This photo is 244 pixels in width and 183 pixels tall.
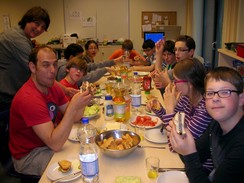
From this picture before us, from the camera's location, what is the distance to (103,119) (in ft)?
6.50

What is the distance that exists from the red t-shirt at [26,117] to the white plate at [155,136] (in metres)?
0.63

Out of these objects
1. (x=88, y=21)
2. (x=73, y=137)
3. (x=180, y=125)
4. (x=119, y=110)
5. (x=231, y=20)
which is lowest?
(x=73, y=137)

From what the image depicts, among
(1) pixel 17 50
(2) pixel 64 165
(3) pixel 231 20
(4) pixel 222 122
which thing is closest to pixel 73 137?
(2) pixel 64 165

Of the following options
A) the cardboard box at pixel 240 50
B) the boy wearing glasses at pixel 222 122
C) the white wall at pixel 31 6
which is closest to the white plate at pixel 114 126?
the boy wearing glasses at pixel 222 122

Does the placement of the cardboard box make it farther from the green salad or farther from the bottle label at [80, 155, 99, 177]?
the bottle label at [80, 155, 99, 177]

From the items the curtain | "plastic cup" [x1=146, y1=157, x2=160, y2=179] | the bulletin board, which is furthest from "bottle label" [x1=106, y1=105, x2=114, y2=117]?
the bulletin board

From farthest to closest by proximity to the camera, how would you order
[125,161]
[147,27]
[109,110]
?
[147,27], [109,110], [125,161]

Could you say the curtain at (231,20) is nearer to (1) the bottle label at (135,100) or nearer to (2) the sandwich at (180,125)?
(1) the bottle label at (135,100)

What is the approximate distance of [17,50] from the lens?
2.40 metres

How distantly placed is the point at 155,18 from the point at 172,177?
5653 millimetres

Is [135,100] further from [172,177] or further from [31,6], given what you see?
[31,6]

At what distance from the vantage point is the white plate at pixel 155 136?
1603 millimetres

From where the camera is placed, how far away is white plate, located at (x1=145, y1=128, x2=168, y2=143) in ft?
5.26

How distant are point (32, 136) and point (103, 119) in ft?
1.79
